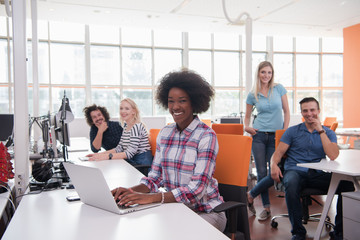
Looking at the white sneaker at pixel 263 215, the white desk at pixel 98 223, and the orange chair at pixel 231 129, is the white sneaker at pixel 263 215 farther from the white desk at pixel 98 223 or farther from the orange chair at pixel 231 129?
the white desk at pixel 98 223

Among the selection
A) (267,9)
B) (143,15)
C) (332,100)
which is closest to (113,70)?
(143,15)

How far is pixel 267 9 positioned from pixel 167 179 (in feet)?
22.7

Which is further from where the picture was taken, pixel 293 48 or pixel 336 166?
pixel 293 48

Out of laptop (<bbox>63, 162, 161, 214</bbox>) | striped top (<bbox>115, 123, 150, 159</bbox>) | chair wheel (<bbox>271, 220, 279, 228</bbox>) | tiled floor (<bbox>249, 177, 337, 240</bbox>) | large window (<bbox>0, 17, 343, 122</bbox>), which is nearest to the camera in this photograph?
laptop (<bbox>63, 162, 161, 214</bbox>)

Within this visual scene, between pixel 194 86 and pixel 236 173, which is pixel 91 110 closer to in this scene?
pixel 194 86

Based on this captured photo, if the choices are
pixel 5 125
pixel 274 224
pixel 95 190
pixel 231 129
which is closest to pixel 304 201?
pixel 274 224

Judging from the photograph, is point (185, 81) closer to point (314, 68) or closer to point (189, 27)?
point (189, 27)

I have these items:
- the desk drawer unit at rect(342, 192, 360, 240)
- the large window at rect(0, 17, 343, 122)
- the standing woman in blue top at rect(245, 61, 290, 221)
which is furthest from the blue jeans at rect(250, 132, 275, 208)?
the large window at rect(0, 17, 343, 122)

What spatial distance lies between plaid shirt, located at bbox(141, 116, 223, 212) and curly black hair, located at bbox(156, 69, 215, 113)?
95mm

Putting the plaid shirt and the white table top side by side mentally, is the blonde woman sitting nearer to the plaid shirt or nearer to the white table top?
the plaid shirt

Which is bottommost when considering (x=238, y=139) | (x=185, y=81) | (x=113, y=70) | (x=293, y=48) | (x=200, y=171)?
(x=200, y=171)

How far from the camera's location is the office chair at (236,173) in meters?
1.73

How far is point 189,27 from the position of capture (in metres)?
9.35

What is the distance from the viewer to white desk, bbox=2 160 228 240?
1147mm
